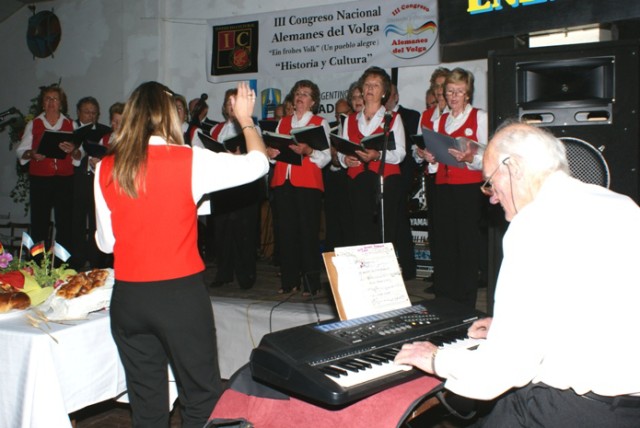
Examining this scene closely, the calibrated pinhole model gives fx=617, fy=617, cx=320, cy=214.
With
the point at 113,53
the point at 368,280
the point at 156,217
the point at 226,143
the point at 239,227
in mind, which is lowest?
the point at 368,280

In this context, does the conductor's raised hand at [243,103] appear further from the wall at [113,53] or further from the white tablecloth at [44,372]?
the wall at [113,53]

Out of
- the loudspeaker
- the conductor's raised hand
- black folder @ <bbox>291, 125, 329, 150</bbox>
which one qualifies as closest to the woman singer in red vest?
the conductor's raised hand

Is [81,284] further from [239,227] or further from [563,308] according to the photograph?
[239,227]

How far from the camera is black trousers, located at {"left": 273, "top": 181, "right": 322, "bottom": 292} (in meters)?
4.63

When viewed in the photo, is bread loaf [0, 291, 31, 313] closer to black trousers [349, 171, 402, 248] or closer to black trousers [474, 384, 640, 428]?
black trousers [474, 384, 640, 428]

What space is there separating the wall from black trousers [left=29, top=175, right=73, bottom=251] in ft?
8.70

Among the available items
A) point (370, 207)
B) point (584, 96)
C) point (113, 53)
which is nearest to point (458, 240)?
point (370, 207)

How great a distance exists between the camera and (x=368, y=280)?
2.13 meters

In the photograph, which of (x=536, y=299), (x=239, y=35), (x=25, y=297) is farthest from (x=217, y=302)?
(x=239, y=35)

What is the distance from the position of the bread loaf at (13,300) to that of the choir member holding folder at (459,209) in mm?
2405

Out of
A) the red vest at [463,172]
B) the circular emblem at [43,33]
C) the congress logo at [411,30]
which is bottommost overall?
the red vest at [463,172]

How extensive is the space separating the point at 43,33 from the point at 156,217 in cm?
852

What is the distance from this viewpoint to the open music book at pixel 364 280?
81.0 inches

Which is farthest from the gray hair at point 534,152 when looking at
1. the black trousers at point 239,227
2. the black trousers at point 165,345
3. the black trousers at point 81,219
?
the black trousers at point 81,219
